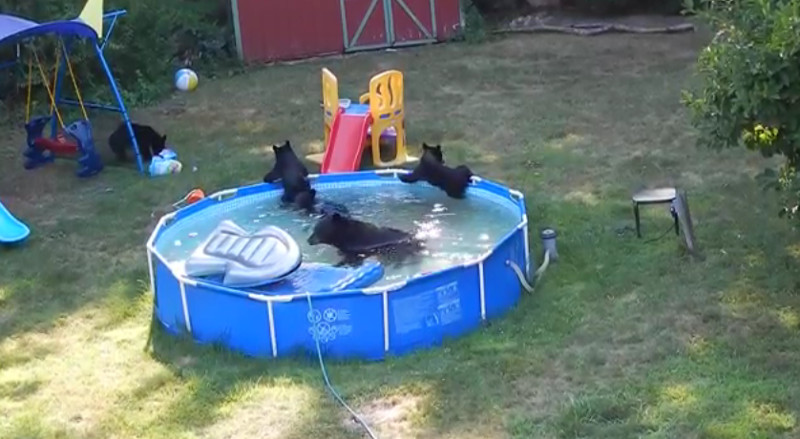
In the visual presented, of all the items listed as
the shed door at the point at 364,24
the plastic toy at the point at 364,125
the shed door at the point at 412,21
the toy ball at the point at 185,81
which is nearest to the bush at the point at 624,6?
the shed door at the point at 412,21

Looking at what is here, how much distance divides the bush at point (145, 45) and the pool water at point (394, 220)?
14.9 ft

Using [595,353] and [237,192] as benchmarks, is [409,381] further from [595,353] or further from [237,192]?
[237,192]

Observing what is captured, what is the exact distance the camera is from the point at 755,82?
4863 millimetres

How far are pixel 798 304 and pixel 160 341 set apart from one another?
336cm

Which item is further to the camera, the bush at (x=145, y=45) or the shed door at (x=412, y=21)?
the shed door at (x=412, y=21)

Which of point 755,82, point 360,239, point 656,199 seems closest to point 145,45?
point 360,239

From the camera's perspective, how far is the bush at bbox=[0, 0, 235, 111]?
443 inches

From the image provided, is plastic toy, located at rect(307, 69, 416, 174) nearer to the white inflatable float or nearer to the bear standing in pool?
the bear standing in pool

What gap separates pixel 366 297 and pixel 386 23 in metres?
9.48

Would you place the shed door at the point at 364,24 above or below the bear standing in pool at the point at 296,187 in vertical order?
above

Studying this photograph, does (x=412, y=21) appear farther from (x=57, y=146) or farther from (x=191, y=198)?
(x=191, y=198)

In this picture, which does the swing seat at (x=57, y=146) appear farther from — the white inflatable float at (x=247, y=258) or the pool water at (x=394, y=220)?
the white inflatable float at (x=247, y=258)

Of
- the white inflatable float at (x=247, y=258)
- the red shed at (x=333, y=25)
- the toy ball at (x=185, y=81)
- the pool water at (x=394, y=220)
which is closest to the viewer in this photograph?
the white inflatable float at (x=247, y=258)

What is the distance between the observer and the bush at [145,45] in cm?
1124
